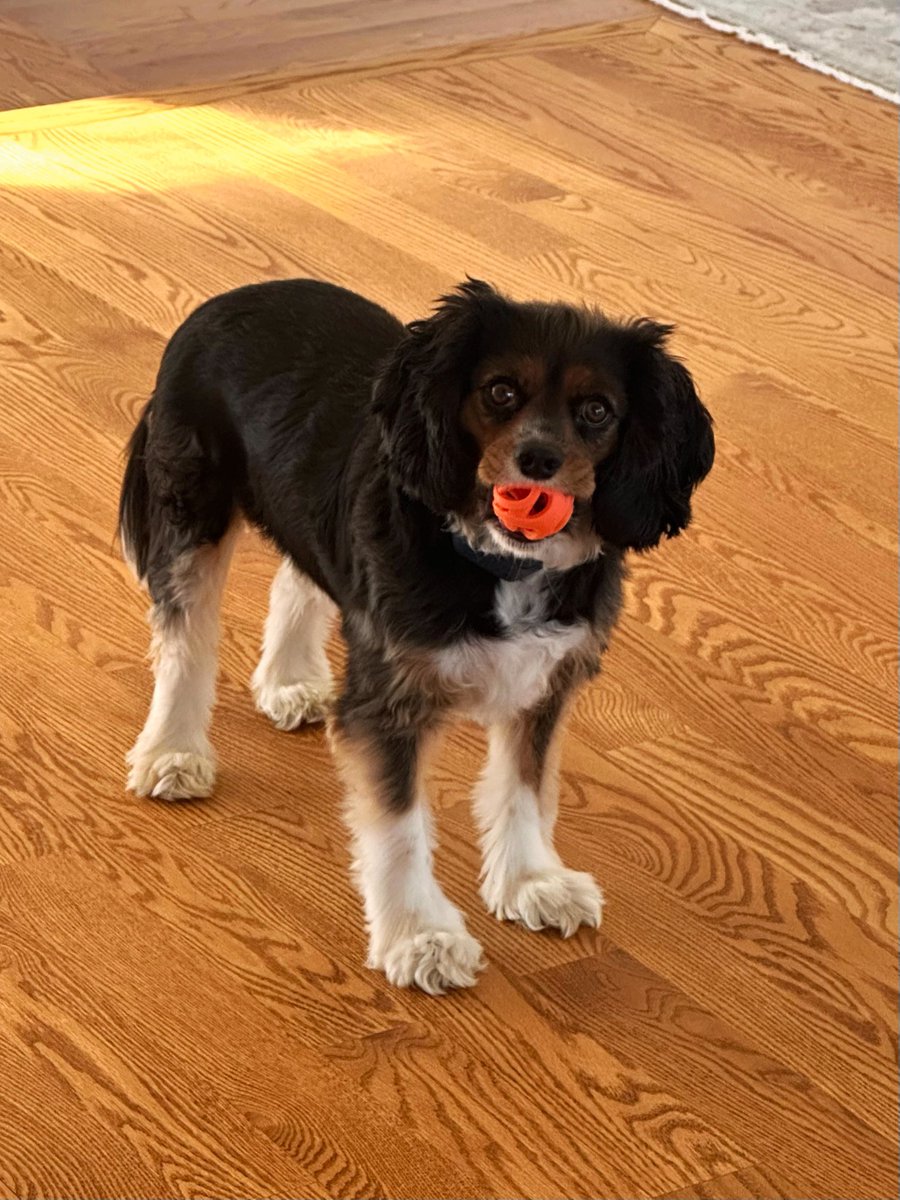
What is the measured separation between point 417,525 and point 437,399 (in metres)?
0.17

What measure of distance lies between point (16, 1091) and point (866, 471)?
6.69ft

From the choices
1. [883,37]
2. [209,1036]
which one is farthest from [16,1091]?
[883,37]

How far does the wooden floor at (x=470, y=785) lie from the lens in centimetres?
201

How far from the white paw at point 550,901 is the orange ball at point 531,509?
0.57 metres

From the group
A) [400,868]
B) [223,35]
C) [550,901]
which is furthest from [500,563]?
[223,35]

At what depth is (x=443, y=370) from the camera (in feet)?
6.34

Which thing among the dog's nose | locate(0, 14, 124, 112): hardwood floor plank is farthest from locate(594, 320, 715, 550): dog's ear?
locate(0, 14, 124, 112): hardwood floor plank

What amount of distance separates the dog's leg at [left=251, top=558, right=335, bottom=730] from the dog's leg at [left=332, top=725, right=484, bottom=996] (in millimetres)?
479

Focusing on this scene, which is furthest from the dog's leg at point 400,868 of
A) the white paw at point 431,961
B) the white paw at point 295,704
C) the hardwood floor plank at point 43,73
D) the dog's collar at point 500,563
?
the hardwood floor plank at point 43,73

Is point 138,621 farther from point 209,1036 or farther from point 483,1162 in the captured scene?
point 483,1162

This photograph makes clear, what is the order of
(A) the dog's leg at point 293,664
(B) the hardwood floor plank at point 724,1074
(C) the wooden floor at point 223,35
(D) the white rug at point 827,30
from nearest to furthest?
(B) the hardwood floor plank at point 724,1074 → (A) the dog's leg at point 293,664 → (C) the wooden floor at point 223,35 → (D) the white rug at point 827,30

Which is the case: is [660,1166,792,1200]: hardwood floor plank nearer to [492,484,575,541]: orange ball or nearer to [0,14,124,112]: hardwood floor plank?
[492,484,575,541]: orange ball

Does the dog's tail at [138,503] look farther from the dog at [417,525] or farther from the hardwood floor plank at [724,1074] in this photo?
the hardwood floor plank at [724,1074]

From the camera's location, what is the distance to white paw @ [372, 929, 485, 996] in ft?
7.14
